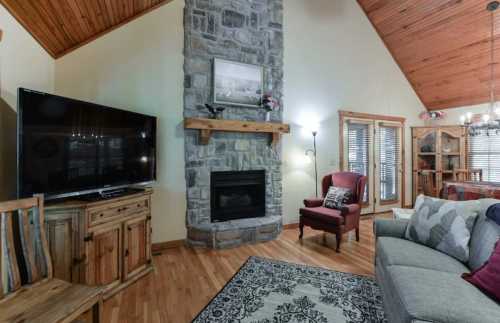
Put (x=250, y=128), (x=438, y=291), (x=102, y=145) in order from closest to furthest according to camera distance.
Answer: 1. (x=438, y=291)
2. (x=102, y=145)
3. (x=250, y=128)

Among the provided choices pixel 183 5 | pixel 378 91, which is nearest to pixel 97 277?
pixel 183 5

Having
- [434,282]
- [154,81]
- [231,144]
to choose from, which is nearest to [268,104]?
[231,144]

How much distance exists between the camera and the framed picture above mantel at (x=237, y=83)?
3.63m

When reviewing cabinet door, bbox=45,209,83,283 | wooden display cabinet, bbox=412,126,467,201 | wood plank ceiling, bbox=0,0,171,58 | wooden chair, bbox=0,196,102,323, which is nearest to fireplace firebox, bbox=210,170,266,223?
cabinet door, bbox=45,209,83,283

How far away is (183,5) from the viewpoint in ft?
11.2

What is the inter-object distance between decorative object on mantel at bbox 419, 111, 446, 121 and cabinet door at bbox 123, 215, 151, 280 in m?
6.72

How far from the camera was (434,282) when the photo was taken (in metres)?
1.42

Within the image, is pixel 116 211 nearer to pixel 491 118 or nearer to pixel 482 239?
pixel 482 239

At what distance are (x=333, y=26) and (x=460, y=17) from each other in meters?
2.18

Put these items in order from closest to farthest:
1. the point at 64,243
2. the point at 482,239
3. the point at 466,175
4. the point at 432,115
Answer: the point at 482,239, the point at 64,243, the point at 466,175, the point at 432,115

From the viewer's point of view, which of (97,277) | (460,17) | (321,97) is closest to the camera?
(97,277)

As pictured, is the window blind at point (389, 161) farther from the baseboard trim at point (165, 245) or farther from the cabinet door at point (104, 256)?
the cabinet door at point (104, 256)

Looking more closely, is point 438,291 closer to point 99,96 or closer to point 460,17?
point 99,96

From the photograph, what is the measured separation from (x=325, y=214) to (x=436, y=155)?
406 cm
